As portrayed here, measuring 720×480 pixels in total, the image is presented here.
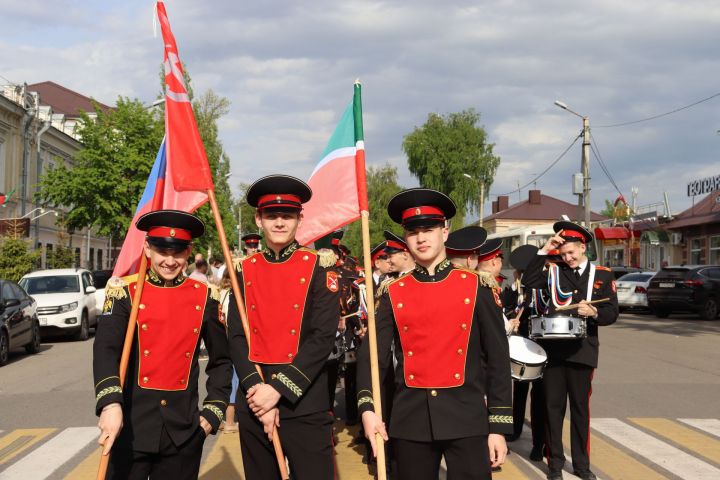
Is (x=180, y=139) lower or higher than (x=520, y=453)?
higher

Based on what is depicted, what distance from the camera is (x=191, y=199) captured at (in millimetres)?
5020

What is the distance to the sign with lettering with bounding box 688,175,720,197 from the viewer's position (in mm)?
39906

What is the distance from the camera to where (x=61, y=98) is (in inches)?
2498

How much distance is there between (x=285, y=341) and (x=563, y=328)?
10.0ft

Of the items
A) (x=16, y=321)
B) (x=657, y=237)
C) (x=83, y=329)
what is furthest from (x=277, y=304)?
(x=657, y=237)

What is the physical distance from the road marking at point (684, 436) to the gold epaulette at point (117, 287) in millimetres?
5521

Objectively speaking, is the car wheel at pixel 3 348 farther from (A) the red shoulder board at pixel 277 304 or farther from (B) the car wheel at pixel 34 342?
(A) the red shoulder board at pixel 277 304

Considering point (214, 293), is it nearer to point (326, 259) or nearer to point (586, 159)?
point (326, 259)

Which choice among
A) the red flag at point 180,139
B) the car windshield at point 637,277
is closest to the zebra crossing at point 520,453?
the red flag at point 180,139

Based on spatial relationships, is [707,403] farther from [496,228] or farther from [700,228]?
[496,228]

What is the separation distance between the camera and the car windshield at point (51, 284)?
19.9m

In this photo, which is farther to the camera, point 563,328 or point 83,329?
point 83,329

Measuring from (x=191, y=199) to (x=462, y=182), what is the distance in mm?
61092

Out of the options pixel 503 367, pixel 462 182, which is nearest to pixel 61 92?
A: pixel 462 182
